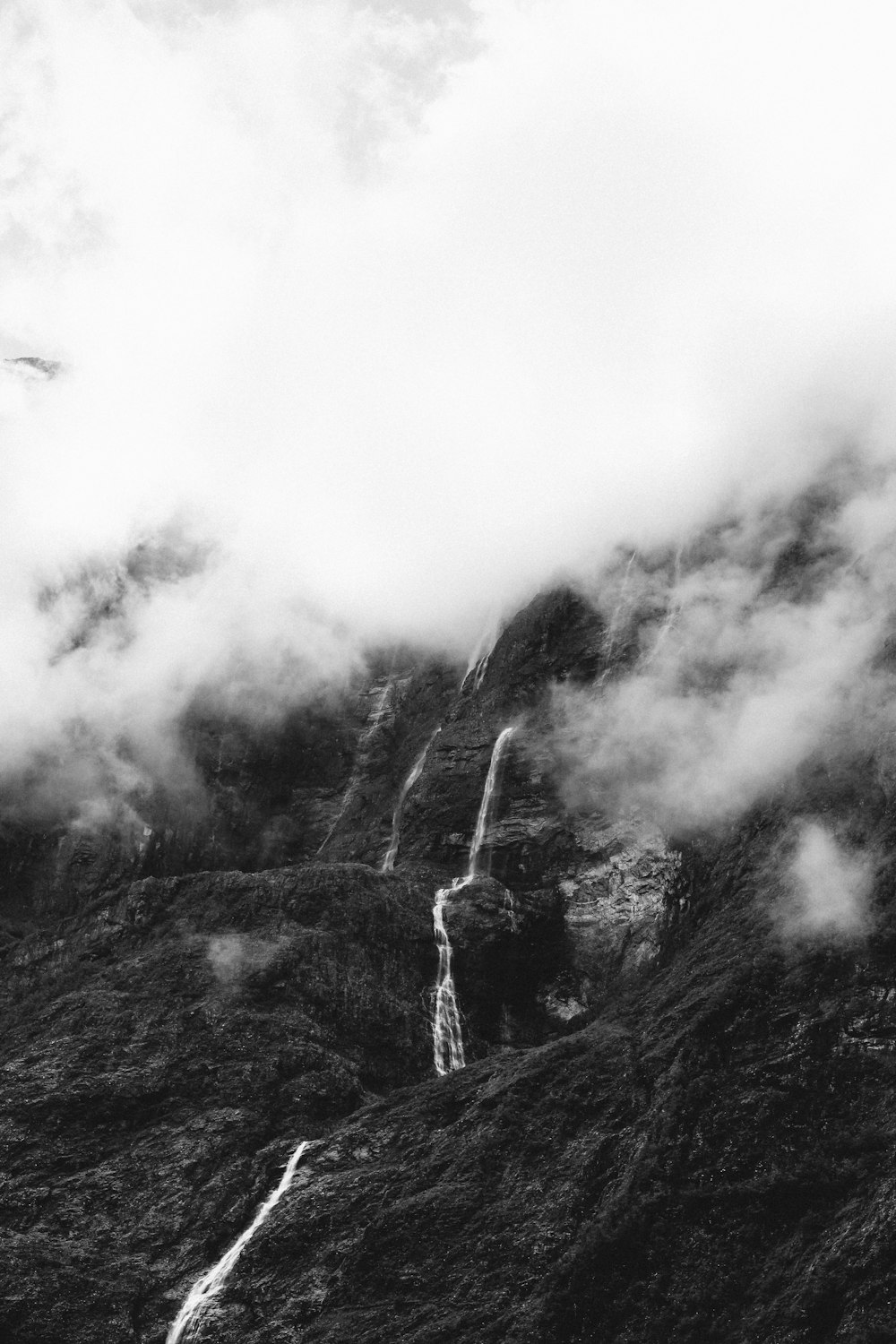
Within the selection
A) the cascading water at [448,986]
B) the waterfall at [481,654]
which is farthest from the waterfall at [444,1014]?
the waterfall at [481,654]

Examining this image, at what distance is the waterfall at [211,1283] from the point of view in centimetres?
4178

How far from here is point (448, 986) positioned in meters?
61.8

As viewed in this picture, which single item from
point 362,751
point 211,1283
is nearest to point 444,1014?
point 211,1283

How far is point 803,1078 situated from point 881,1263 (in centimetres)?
875

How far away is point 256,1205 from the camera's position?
46094 mm

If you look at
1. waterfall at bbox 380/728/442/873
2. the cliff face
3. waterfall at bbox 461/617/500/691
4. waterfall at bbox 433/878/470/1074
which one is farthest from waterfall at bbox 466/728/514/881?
waterfall at bbox 461/617/500/691

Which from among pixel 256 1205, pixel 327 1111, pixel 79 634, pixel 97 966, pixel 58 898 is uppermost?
pixel 79 634

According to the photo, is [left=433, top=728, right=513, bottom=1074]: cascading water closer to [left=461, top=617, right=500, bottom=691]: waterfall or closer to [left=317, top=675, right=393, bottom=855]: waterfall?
[left=461, top=617, right=500, bottom=691]: waterfall

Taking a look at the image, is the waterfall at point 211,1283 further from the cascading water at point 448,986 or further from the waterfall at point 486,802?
the waterfall at point 486,802

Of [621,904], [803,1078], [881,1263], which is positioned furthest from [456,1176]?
[621,904]

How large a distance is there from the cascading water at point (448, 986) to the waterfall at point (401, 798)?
18.7 ft

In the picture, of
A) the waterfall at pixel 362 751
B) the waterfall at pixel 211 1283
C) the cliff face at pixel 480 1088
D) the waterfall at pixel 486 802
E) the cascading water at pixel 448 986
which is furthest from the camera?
the waterfall at pixel 362 751

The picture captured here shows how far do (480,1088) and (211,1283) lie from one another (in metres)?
12.2

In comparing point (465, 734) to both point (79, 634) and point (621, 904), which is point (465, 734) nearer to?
point (621, 904)
